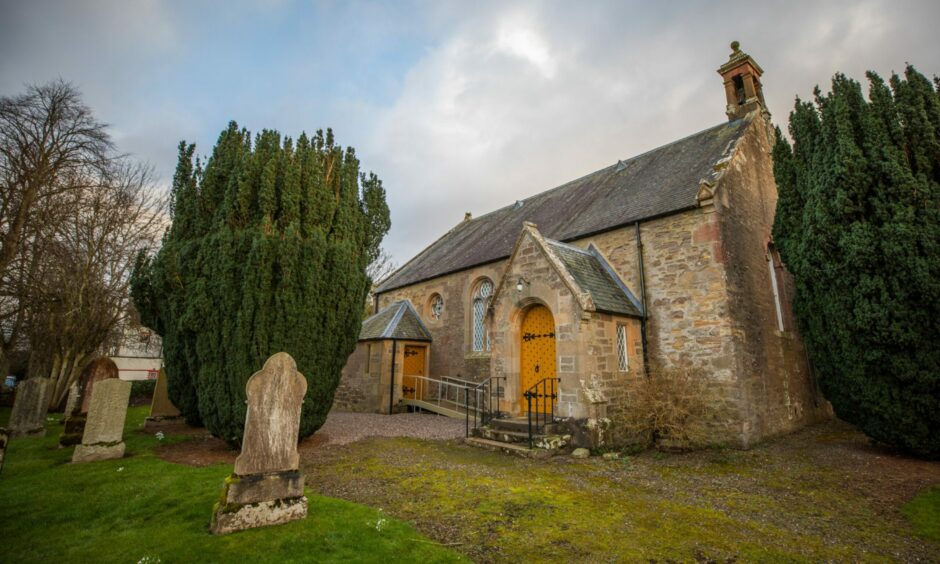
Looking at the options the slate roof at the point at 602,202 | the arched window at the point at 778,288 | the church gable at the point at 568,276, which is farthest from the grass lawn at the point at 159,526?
the arched window at the point at 778,288

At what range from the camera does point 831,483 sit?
682 cm

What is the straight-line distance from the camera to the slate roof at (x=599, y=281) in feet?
33.7

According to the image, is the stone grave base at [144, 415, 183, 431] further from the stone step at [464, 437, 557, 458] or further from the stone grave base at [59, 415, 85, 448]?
the stone step at [464, 437, 557, 458]

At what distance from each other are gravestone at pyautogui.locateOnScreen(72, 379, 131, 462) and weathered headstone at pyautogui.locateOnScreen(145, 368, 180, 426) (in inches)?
198

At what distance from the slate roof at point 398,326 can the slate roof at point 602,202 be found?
1.65 m

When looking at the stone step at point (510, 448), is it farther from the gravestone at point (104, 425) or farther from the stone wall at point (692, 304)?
the gravestone at point (104, 425)

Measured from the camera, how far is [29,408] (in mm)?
11742

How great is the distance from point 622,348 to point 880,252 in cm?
527

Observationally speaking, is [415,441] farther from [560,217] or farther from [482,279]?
[560,217]

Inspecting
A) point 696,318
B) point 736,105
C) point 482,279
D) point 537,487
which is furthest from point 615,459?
point 736,105

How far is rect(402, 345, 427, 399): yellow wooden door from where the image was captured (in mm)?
17281

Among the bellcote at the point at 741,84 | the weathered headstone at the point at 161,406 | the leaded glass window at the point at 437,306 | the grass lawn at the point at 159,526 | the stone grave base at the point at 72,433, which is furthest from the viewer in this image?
the leaded glass window at the point at 437,306

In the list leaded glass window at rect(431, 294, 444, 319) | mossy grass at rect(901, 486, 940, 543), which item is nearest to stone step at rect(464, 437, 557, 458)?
mossy grass at rect(901, 486, 940, 543)

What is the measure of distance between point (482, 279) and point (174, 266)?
10276 mm
